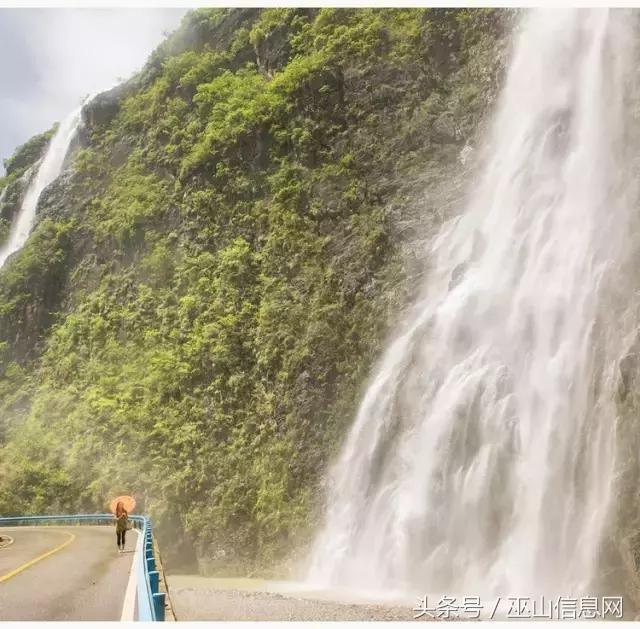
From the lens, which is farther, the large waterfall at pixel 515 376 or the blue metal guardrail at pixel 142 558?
the large waterfall at pixel 515 376

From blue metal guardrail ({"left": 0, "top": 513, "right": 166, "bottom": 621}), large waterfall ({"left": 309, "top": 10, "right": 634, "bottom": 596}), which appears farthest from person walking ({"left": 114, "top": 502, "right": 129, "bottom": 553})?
large waterfall ({"left": 309, "top": 10, "right": 634, "bottom": 596})

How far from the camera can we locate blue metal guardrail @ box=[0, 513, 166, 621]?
498 cm

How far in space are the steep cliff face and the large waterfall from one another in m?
1.58

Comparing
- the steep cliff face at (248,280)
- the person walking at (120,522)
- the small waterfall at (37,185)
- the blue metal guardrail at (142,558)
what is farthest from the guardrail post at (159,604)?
the small waterfall at (37,185)

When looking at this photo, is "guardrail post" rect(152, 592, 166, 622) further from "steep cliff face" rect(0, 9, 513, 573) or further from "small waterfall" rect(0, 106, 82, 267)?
"small waterfall" rect(0, 106, 82, 267)

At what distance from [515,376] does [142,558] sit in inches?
398

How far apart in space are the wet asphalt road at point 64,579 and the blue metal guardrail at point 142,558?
36 cm

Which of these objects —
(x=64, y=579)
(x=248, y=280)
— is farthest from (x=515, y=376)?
(x=248, y=280)

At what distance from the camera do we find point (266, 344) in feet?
70.8

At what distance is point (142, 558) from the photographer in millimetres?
6977

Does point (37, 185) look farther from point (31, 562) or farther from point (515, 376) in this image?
point (515, 376)

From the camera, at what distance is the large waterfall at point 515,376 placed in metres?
12.8

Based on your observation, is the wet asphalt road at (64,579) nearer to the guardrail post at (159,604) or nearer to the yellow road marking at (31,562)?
the yellow road marking at (31,562)

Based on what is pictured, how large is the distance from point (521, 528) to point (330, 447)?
22.1 feet
